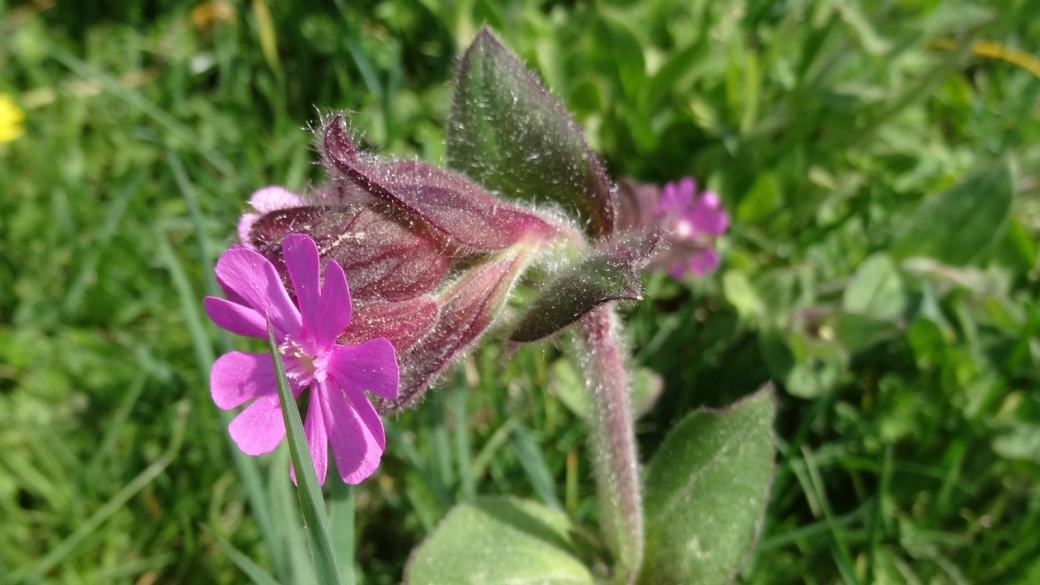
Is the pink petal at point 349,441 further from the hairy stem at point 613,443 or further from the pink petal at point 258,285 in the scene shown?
the hairy stem at point 613,443

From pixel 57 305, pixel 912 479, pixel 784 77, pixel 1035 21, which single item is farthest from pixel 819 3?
pixel 57 305

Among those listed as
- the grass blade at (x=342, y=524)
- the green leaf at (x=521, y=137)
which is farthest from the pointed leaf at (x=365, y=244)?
the grass blade at (x=342, y=524)

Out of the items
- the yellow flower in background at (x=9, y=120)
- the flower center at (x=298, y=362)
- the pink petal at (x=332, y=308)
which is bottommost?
the flower center at (x=298, y=362)

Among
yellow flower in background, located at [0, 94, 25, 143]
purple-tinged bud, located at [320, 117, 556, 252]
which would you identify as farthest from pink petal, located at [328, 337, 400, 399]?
yellow flower in background, located at [0, 94, 25, 143]

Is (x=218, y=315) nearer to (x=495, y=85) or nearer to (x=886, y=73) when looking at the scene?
(x=495, y=85)

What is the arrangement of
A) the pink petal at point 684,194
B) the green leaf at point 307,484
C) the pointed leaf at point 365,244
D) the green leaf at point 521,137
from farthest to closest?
the pink petal at point 684,194
the green leaf at point 521,137
the pointed leaf at point 365,244
the green leaf at point 307,484

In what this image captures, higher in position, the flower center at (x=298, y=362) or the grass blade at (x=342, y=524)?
the flower center at (x=298, y=362)

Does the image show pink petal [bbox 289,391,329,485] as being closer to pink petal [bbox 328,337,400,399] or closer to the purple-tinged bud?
pink petal [bbox 328,337,400,399]
